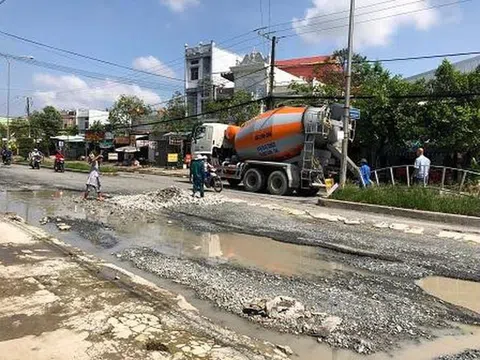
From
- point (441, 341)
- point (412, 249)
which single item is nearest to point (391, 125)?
point (412, 249)

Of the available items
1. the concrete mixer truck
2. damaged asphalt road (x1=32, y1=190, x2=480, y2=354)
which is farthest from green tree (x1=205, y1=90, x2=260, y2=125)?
damaged asphalt road (x1=32, y1=190, x2=480, y2=354)

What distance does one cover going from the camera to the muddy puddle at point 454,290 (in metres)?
6.66

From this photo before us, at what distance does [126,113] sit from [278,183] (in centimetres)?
3658

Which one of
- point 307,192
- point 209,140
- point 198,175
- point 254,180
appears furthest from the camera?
point 209,140

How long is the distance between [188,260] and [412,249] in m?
4.24

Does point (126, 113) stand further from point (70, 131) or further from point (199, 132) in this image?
point (199, 132)

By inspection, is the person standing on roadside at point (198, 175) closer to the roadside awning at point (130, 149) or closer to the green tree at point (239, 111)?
the green tree at point (239, 111)

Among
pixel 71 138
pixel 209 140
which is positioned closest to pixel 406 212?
pixel 209 140

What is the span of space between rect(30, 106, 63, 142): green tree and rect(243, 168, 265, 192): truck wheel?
5500 cm

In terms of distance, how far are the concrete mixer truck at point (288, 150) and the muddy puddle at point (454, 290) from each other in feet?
38.1

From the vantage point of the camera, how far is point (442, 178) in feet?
54.6

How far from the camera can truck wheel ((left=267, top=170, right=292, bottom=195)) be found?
20.5 meters

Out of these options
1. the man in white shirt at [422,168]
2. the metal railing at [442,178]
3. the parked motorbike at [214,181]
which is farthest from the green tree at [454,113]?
the parked motorbike at [214,181]

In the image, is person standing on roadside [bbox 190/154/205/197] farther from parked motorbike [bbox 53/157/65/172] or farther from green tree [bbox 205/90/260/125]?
green tree [bbox 205/90/260/125]
